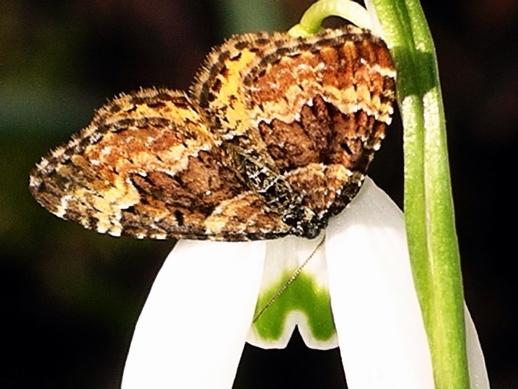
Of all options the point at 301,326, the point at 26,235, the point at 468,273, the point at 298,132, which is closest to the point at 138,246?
the point at 26,235

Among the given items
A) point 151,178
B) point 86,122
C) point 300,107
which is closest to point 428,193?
point 300,107

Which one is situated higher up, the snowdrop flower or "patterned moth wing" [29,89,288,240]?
"patterned moth wing" [29,89,288,240]

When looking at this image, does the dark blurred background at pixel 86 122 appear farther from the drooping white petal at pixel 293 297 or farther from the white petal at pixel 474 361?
the white petal at pixel 474 361

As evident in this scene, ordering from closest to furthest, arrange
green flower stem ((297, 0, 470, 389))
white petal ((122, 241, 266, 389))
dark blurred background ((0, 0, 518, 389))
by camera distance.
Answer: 1. green flower stem ((297, 0, 470, 389))
2. white petal ((122, 241, 266, 389))
3. dark blurred background ((0, 0, 518, 389))

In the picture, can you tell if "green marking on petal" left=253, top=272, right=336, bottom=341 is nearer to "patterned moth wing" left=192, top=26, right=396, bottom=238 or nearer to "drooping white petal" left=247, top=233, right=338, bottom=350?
"drooping white petal" left=247, top=233, right=338, bottom=350

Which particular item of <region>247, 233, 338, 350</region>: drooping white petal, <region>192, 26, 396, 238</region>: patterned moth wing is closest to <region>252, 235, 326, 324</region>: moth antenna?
<region>247, 233, 338, 350</region>: drooping white petal

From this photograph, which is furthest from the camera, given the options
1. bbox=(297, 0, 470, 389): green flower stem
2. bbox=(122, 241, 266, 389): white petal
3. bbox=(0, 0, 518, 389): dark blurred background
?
bbox=(0, 0, 518, 389): dark blurred background

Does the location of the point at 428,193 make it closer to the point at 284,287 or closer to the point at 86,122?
the point at 284,287

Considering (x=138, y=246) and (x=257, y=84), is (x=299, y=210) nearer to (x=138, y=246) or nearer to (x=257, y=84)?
(x=257, y=84)
